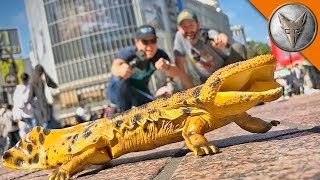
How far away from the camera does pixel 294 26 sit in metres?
2.06

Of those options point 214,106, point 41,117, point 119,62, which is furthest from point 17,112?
point 214,106

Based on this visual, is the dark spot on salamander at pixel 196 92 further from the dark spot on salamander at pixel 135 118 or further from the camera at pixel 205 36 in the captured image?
the camera at pixel 205 36

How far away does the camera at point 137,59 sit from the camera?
24.1ft

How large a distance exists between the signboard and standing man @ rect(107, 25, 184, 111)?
47240 mm

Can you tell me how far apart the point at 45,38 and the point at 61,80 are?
4559 mm

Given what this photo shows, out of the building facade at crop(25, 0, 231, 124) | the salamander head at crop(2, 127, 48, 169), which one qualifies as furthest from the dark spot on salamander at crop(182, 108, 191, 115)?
the building facade at crop(25, 0, 231, 124)

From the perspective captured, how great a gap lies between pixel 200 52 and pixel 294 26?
5.84m

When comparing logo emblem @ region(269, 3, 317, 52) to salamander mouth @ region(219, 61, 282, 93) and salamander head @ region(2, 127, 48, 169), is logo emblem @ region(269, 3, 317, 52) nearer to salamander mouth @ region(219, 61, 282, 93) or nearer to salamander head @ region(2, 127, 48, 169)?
salamander mouth @ region(219, 61, 282, 93)

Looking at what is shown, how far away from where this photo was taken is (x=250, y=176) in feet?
3.53

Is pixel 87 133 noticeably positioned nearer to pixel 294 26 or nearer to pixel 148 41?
pixel 294 26

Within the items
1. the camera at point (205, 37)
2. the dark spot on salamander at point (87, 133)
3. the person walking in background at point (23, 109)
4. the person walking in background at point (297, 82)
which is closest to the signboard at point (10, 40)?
the person walking in background at point (297, 82)

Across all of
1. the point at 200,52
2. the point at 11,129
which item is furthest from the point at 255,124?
the point at 200,52

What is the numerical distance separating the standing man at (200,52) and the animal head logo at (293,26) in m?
5.36

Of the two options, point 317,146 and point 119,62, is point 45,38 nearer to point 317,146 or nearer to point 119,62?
point 119,62
